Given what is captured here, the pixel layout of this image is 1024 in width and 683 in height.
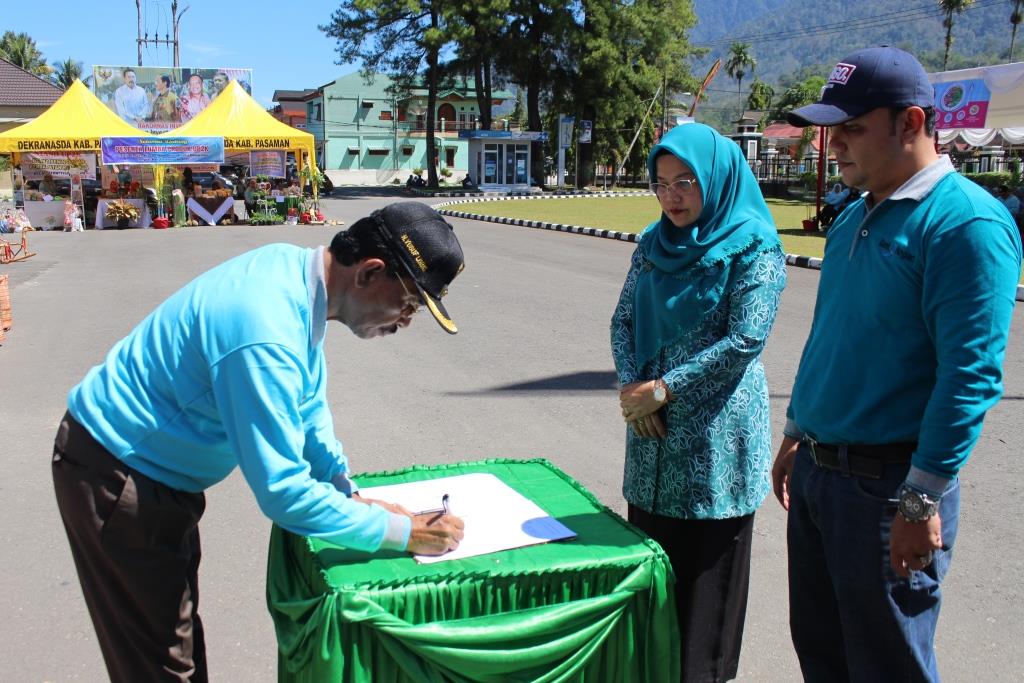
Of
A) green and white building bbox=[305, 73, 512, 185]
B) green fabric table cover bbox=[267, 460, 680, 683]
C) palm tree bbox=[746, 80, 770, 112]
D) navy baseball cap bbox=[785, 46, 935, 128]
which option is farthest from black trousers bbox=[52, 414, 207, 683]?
palm tree bbox=[746, 80, 770, 112]

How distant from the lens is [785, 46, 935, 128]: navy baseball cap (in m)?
1.94

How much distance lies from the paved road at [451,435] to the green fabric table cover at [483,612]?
993 mm

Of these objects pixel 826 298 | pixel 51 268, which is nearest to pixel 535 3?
pixel 51 268

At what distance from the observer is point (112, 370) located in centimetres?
202

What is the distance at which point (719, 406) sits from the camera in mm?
2498

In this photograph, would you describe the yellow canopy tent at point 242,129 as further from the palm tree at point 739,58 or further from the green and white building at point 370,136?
the palm tree at point 739,58

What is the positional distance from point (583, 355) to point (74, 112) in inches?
825

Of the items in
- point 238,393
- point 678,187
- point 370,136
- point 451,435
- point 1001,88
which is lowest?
point 451,435

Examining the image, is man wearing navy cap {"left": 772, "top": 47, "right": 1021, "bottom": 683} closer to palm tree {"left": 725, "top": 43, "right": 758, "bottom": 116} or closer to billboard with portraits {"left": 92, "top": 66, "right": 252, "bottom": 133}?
billboard with portraits {"left": 92, "top": 66, "right": 252, "bottom": 133}

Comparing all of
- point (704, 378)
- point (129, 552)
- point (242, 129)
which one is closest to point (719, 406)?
point (704, 378)

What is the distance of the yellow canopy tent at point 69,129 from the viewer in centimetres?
2189

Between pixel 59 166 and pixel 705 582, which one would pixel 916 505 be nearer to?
pixel 705 582

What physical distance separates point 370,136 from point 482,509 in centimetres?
6117

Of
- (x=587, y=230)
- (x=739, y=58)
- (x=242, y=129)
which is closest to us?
(x=587, y=230)
